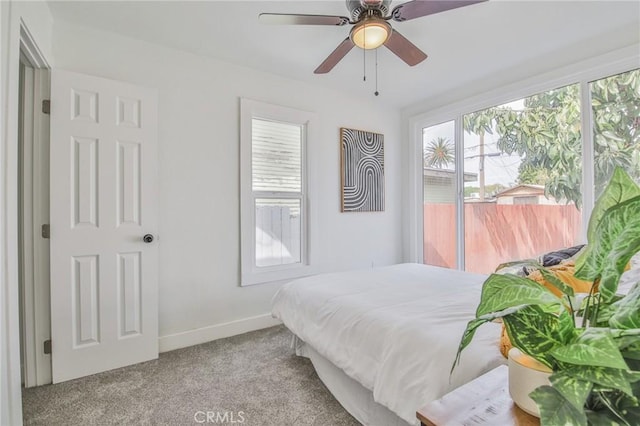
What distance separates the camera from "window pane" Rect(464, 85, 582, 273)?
2.65 metres

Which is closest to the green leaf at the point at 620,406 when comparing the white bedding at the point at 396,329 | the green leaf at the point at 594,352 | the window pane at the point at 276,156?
the green leaf at the point at 594,352

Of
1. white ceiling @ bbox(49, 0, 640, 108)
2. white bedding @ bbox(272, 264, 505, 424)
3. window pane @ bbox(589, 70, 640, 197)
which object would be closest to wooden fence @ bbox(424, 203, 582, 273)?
window pane @ bbox(589, 70, 640, 197)

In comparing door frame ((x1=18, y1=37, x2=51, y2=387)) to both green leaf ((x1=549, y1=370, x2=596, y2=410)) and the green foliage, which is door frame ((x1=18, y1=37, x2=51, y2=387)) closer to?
green leaf ((x1=549, y1=370, x2=596, y2=410))

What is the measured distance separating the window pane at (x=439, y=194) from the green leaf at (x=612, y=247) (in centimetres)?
319

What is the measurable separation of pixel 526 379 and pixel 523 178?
2821mm

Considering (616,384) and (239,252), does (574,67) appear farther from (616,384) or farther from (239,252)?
(239,252)

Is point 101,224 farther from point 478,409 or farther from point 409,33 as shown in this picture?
point 409,33

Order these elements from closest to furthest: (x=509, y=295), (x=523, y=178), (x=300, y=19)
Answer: (x=509, y=295) < (x=300, y=19) < (x=523, y=178)

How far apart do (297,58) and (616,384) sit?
2.91 metres

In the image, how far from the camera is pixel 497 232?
3.17 meters

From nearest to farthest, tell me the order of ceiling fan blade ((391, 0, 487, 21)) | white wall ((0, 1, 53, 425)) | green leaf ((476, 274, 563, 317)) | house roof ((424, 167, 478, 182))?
green leaf ((476, 274, 563, 317)) → white wall ((0, 1, 53, 425)) → ceiling fan blade ((391, 0, 487, 21)) → house roof ((424, 167, 478, 182))

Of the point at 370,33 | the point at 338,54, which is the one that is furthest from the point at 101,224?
the point at 370,33

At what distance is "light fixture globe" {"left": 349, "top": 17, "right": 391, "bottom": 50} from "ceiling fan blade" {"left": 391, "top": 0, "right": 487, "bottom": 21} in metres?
0.08

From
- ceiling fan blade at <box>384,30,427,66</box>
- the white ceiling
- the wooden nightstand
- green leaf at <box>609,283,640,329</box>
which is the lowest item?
the wooden nightstand
